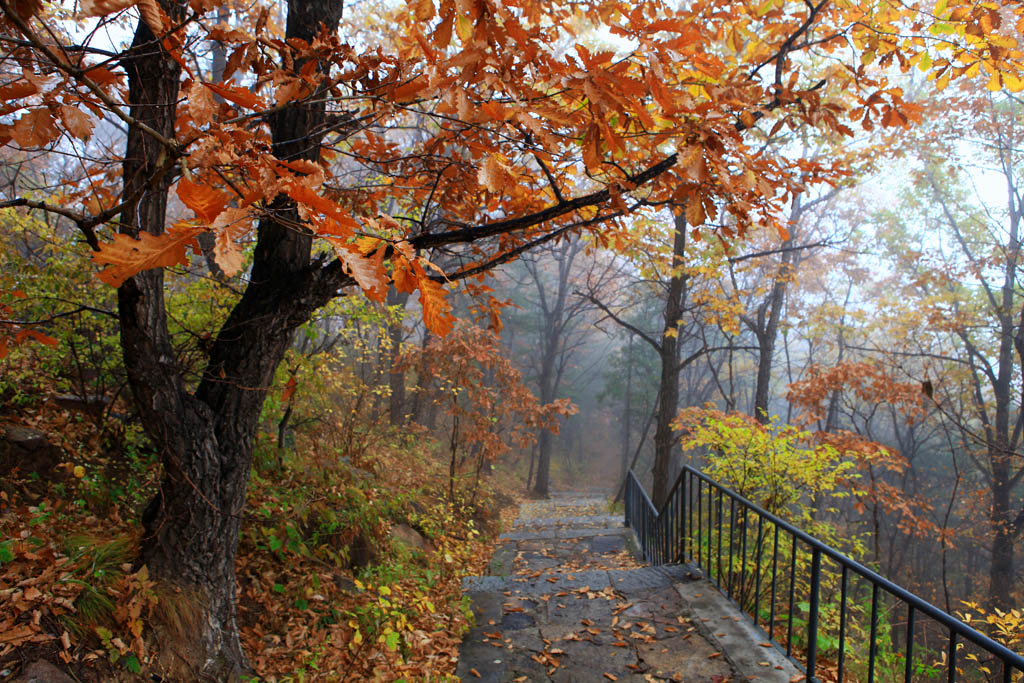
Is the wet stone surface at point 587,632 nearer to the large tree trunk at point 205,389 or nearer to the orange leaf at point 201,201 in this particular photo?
the large tree trunk at point 205,389

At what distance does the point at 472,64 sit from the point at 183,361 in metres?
4.09

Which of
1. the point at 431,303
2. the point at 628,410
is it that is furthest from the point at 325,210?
the point at 628,410

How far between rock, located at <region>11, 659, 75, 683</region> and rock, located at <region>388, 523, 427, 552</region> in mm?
3461

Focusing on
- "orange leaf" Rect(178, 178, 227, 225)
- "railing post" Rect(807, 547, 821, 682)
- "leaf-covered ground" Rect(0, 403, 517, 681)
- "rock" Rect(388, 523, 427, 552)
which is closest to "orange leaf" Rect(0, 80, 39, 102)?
"orange leaf" Rect(178, 178, 227, 225)

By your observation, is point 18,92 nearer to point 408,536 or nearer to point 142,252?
point 142,252

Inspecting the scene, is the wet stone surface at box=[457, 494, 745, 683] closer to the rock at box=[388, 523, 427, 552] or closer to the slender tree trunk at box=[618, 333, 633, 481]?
the rock at box=[388, 523, 427, 552]

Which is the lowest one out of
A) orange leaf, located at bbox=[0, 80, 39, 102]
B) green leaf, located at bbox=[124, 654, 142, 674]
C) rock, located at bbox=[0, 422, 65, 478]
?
green leaf, located at bbox=[124, 654, 142, 674]

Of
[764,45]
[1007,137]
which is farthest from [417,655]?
[1007,137]

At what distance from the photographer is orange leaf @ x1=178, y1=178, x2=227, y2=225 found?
3.37ft

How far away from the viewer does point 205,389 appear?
303 centimetres

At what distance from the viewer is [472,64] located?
60.7 inches

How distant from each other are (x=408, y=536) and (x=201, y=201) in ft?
19.0

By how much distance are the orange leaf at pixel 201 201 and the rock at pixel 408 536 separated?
201 inches

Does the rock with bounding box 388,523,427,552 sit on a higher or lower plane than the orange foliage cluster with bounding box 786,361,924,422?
lower
